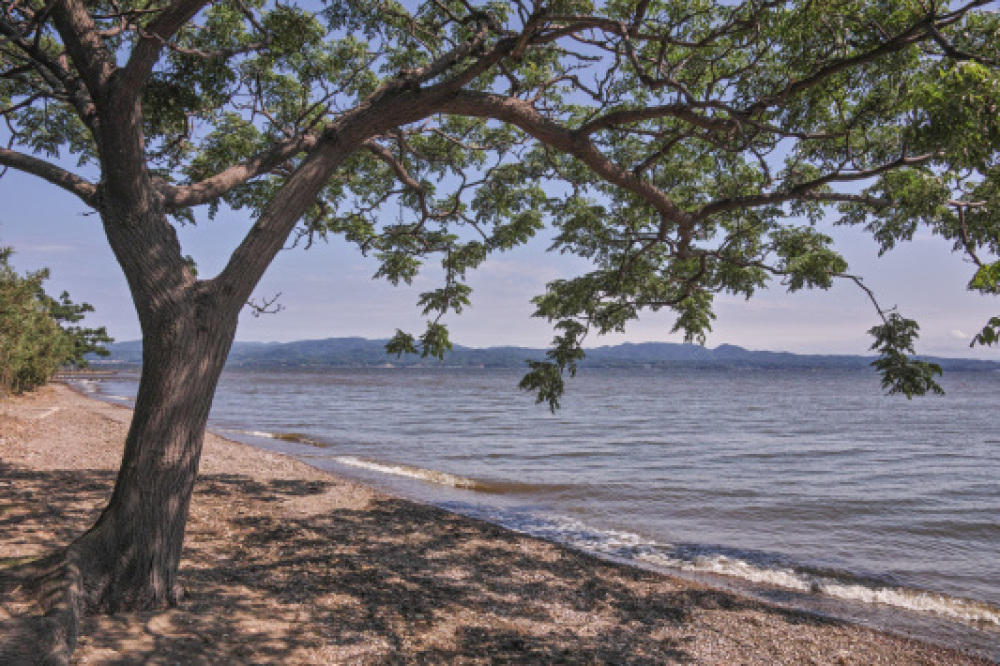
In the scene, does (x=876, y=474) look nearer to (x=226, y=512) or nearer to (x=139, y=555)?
(x=226, y=512)

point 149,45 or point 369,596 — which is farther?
point 369,596

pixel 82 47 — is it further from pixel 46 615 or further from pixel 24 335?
pixel 24 335

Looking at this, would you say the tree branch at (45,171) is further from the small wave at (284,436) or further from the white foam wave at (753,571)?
the small wave at (284,436)

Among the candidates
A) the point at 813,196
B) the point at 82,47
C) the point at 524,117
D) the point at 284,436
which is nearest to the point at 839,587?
the point at 813,196

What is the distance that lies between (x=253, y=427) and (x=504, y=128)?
818 inches

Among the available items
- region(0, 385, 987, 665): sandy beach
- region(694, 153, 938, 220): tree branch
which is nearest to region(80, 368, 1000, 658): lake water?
region(0, 385, 987, 665): sandy beach

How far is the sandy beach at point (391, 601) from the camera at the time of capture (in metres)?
4.18

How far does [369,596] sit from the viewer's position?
5.39m

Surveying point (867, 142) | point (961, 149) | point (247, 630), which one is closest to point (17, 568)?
point (247, 630)

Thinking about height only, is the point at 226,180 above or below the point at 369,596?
above

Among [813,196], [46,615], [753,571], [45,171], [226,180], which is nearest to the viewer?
[46,615]

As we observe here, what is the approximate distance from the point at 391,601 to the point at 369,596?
22cm

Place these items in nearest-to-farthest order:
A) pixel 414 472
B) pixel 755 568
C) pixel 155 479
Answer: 1. pixel 155 479
2. pixel 755 568
3. pixel 414 472

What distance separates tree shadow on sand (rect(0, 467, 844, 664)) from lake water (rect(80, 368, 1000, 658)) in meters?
2.24
